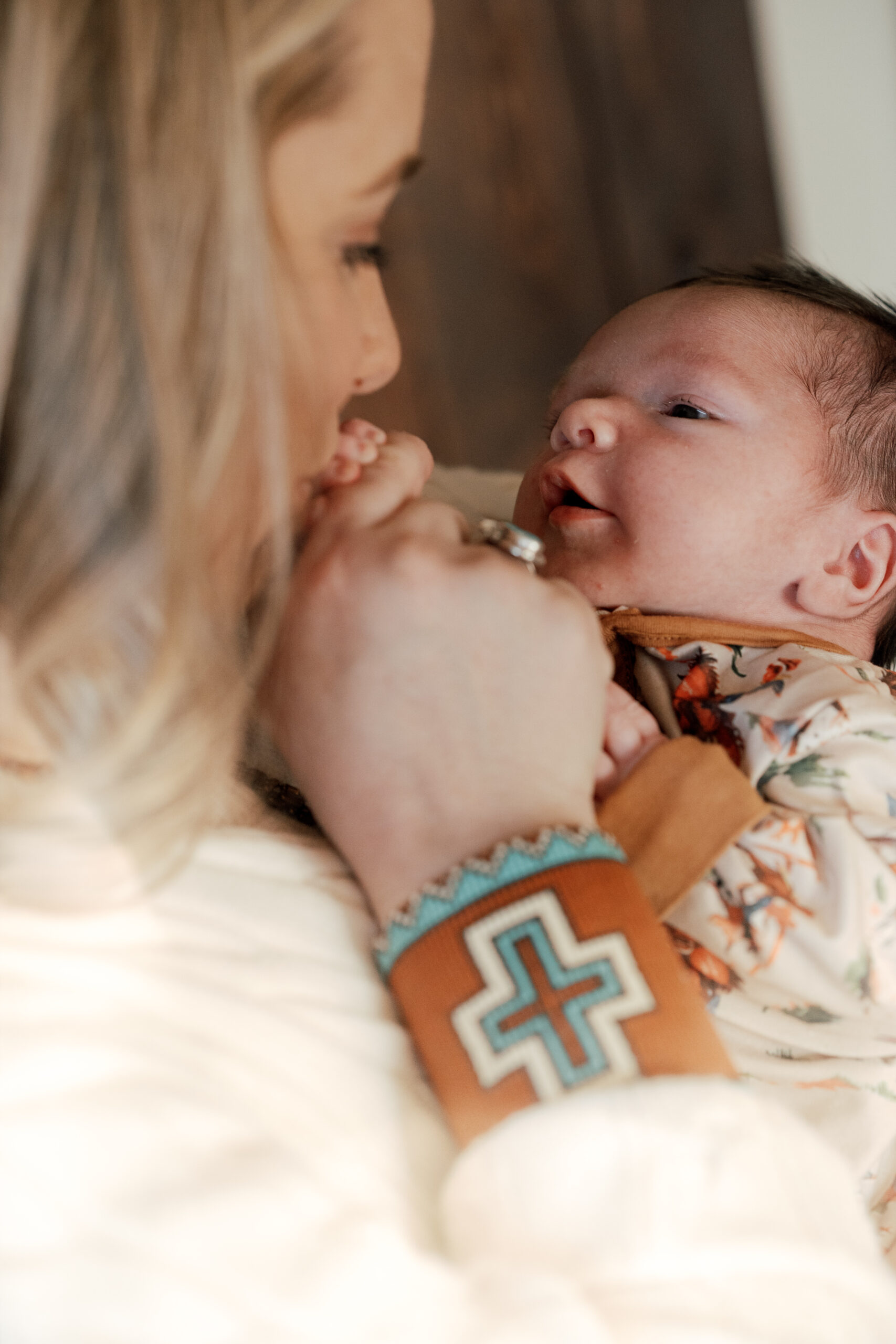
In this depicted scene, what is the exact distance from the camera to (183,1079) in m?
0.51

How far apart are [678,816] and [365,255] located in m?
0.40

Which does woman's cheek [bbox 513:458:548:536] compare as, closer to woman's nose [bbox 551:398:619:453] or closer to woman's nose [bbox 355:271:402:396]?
woman's nose [bbox 551:398:619:453]

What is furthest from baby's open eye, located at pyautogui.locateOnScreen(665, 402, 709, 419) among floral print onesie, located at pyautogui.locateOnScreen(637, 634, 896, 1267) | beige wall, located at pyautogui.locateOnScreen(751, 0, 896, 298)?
beige wall, located at pyautogui.locateOnScreen(751, 0, 896, 298)

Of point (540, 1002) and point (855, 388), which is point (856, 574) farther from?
point (540, 1002)

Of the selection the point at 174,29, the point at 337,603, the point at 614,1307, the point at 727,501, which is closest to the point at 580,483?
the point at 727,501

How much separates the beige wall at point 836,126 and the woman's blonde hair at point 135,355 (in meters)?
1.91

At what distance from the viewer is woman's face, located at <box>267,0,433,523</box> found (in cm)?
54

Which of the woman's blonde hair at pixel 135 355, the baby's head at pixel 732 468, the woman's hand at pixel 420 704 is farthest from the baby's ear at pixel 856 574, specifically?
the woman's blonde hair at pixel 135 355

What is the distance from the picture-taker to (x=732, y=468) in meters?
0.92

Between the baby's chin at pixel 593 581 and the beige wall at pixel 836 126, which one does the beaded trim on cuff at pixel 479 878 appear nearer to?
the baby's chin at pixel 593 581

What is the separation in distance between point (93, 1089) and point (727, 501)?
0.67 meters

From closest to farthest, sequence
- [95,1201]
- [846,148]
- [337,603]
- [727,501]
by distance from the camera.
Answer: [95,1201] → [337,603] → [727,501] → [846,148]

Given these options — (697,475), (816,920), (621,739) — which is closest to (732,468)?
(697,475)

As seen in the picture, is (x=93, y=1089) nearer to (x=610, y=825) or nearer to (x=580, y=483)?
(x=610, y=825)
